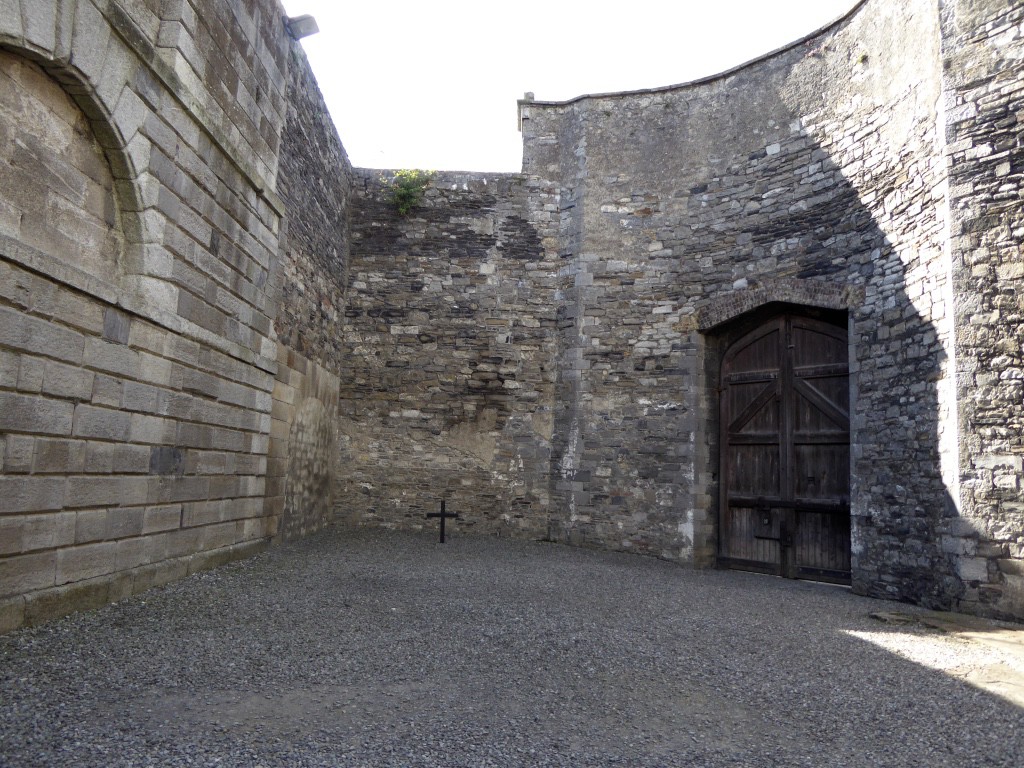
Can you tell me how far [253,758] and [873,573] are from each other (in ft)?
20.6

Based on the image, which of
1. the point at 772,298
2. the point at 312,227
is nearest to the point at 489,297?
the point at 312,227

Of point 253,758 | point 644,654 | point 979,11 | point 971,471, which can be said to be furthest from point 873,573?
point 253,758

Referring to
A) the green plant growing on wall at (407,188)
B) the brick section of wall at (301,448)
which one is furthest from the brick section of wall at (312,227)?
Answer: the green plant growing on wall at (407,188)

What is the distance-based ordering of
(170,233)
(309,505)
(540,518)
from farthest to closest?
(540,518)
(309,505)
(170,233)

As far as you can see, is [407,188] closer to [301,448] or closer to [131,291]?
[301,448]

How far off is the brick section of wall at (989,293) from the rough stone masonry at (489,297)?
0.02m

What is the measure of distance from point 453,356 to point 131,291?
6020 mm

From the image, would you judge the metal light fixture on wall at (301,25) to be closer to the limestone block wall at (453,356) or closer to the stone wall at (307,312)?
the stone wall at (307,312)

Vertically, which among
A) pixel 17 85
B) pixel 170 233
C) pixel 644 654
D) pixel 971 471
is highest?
pixel 17 85

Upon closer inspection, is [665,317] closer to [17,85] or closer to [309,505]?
[309,505]

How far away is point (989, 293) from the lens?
5809 mm

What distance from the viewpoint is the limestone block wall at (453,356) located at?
395 inches

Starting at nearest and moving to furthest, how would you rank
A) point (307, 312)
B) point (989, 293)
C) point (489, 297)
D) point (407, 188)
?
point (989, 293) < point (307, 312) < point (489, 297) < point (407, 188)

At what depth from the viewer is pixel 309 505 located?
8969 mm
